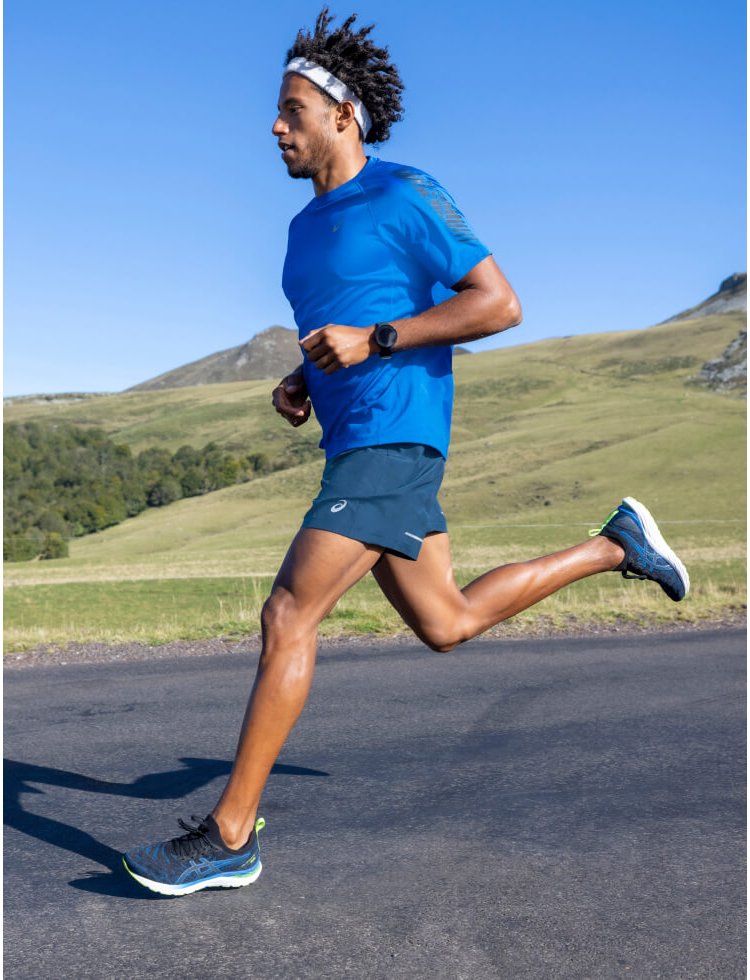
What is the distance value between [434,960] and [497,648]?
5.52 metres

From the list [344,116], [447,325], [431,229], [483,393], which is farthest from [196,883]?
[483,393]

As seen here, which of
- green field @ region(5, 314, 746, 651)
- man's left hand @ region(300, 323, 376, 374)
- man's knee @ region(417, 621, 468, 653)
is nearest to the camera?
man's left hand @ region(300, 323, 376, 374)

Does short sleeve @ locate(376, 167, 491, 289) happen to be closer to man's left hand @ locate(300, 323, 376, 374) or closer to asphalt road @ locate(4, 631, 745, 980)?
man's left hand @ locate(300, 323, 376, 374)

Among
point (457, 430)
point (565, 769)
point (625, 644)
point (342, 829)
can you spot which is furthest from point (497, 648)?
point (457, 430)

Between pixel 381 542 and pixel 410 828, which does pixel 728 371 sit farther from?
pixel 381 542

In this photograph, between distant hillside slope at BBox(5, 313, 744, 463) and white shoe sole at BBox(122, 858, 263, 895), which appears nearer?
white shoe sole at BBox(122, 858, 263, 895)

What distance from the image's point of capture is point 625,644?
829cm

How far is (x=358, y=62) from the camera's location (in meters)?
3.94

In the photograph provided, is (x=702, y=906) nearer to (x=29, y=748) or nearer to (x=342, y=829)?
(x=342, y=829)

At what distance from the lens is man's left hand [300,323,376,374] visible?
3.43 metres

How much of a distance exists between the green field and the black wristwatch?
629 cm

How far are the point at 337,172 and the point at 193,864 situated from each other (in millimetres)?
2193

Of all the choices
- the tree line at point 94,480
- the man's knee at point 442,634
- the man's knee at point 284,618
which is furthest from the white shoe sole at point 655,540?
the tree line at point 94,480

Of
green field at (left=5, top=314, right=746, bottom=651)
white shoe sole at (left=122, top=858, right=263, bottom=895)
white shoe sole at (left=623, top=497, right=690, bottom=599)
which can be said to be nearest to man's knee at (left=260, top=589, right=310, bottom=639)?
white shoe sole at (left=122, top=858, right=263, bottom=895)
